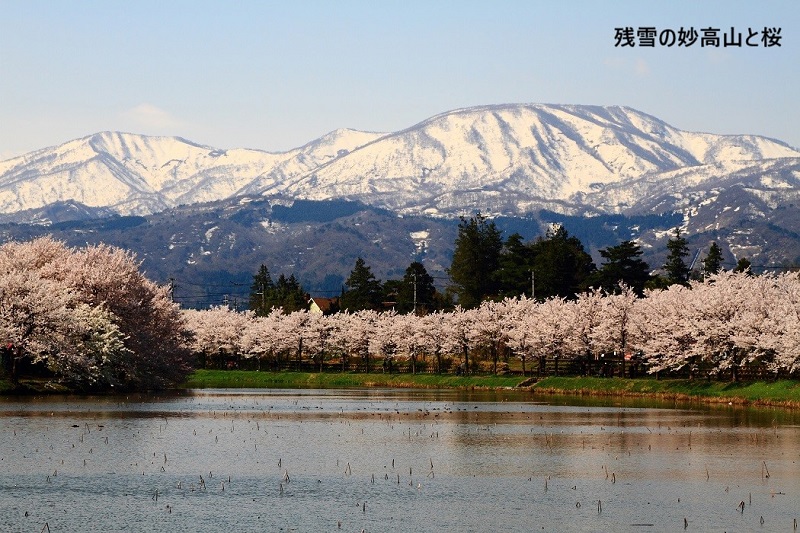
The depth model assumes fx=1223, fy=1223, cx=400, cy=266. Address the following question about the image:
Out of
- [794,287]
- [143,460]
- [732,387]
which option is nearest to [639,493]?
[143,460]

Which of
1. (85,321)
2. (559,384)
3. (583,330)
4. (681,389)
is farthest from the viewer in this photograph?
(583,330)

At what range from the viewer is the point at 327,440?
55.8 metres

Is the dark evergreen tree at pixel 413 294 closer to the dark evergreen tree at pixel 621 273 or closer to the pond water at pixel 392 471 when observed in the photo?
the dark evergreen tree at pixel 621 273

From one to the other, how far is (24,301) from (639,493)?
2141 inches

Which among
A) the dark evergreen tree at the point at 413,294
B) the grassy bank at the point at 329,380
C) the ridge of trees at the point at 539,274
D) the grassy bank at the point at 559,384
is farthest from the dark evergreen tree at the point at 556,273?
the grassy bank at the point at 559,384

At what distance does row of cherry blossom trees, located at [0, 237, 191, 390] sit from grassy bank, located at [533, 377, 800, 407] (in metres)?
34.4

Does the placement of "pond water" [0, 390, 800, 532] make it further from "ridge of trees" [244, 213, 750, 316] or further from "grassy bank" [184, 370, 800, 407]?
"ridge of trees" [244, 213, 750, 316]

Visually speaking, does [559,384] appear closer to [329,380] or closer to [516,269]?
[329,380]

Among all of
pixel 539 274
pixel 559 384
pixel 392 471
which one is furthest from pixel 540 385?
pixel 392 471

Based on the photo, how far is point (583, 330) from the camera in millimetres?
116938

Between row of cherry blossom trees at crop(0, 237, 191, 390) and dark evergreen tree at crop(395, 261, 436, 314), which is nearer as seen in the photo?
row of cherry blossom trees at crop(0, 237, 191, 390)

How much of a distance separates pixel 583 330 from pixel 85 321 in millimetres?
50333

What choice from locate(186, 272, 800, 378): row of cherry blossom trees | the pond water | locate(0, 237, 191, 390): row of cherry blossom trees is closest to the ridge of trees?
locate(186, 272, 800, 378): row of cherry blossom trees

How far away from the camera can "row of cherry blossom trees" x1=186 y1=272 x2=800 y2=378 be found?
92.4 m
